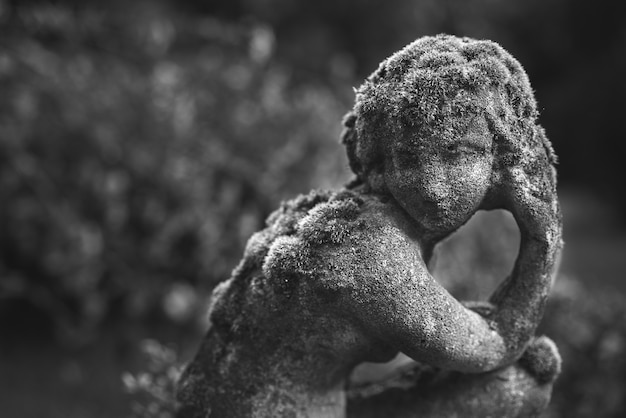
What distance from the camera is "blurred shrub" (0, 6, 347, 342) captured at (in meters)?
4.06

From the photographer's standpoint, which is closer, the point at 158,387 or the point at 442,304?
the point at 442,304

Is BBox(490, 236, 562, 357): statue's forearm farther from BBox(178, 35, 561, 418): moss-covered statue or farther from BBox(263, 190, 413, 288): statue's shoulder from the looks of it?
BBox(263, 190, 413, 288): statue's shoulder

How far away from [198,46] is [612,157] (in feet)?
24.5

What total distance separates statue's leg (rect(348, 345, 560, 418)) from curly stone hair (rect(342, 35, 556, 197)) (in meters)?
0.44

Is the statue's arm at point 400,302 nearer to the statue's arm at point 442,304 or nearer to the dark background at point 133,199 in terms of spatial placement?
the statue's arm at point 442,304

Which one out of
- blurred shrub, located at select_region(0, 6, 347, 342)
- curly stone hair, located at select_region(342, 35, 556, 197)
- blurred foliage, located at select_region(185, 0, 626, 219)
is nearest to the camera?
curly stone hair, located at select_region(342, 35, 556, 197)

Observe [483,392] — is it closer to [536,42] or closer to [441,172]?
[441,172]

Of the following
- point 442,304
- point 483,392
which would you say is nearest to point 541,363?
point 483,392

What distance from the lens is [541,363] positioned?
59.7 inches

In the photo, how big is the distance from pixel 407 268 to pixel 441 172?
7.8 inches

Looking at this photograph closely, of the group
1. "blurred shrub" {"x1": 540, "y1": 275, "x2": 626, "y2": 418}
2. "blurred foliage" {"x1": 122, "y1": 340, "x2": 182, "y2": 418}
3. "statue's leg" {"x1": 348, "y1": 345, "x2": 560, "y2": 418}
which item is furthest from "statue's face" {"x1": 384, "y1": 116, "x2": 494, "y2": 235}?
"blurred shrub" {"x1": 540, "y1": 275, "x2": 626, "y2": 418}

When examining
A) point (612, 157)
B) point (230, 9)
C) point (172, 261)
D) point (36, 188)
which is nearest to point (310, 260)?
point (172, 261)

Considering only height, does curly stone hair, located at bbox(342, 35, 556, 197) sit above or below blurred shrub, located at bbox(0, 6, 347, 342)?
below

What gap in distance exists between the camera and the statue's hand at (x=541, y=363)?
1.52 m
